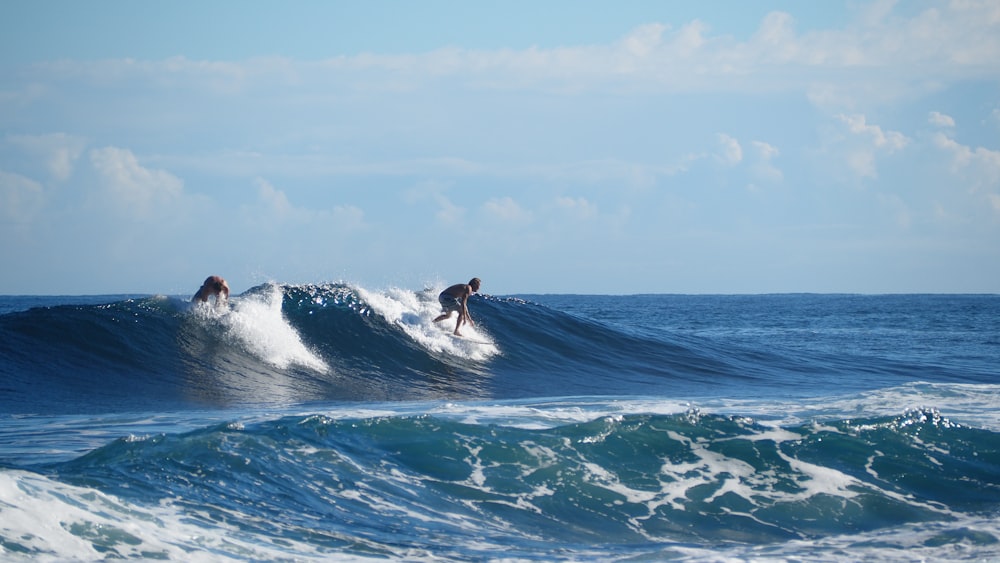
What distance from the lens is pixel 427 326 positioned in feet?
60.7

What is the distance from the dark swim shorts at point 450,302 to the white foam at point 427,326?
408 mm

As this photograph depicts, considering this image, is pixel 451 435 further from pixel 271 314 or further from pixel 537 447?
pixel 271 314

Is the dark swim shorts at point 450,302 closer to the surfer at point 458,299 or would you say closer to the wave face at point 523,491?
the surfer at point 458,299

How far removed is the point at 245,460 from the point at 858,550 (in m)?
5.19

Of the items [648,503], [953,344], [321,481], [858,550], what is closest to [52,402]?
[321,481]

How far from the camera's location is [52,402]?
11.9 meters

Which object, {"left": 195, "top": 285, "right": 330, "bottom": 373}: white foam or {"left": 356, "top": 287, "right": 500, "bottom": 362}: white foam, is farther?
{"left": 356, "top": 287, "right": 500, "bottom": 362}: white foam

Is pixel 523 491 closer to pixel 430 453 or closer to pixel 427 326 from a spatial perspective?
pixel 430 453

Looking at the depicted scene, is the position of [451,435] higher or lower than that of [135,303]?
lower

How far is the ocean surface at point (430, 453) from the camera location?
22.0 feet

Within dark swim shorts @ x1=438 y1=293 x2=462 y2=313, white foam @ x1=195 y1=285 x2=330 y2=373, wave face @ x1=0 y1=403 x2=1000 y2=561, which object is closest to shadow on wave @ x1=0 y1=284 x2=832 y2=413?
white foam @ x1=195 y1=285 x2=330 y2=373

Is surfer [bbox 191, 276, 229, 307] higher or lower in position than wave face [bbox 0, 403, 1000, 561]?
higher

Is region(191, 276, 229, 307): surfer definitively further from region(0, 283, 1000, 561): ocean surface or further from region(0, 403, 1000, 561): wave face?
region(0, 403, 1000, 561): wave face

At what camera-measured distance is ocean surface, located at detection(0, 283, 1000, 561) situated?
672cm
